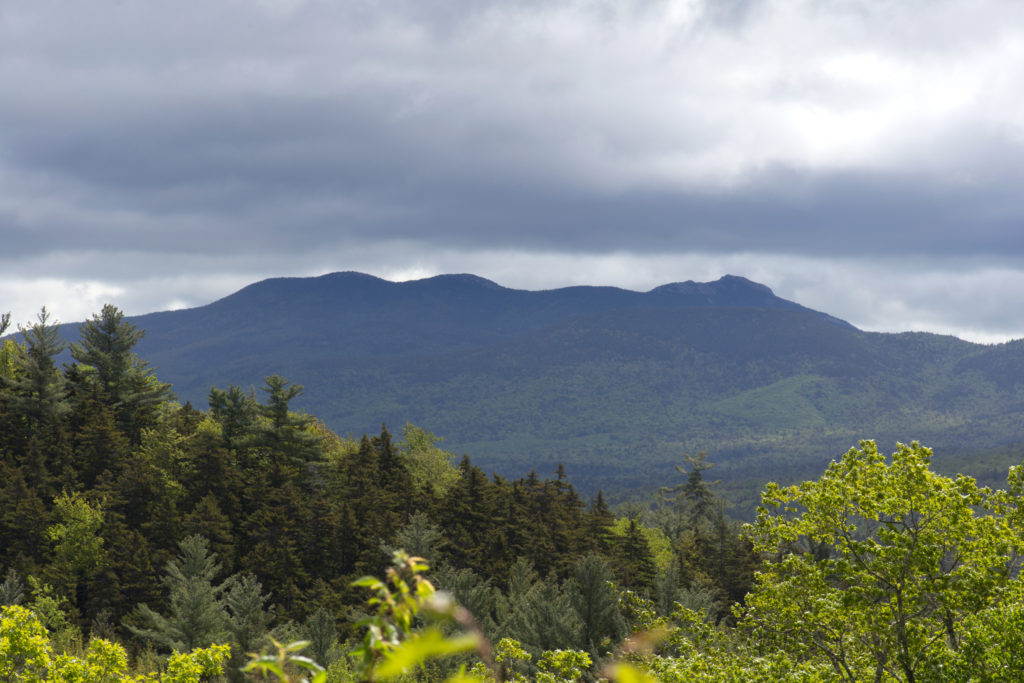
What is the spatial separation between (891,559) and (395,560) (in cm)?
1824

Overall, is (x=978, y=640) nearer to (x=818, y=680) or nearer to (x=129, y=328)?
(x=818, y=680)

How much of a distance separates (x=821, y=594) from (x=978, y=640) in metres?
3.51

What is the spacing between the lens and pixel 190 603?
42.3m

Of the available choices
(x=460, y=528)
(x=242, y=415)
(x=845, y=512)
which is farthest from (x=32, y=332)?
(x=845, y=512)

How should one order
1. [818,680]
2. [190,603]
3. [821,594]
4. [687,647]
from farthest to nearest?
[190,603] → [687,647] → [821,594] → [818,680]

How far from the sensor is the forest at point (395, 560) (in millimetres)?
19141

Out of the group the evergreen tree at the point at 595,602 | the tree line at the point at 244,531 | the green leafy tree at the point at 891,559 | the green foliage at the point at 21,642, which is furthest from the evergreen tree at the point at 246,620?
the green leafy tree at the point at 891,559

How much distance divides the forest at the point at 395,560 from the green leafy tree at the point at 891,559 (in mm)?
63

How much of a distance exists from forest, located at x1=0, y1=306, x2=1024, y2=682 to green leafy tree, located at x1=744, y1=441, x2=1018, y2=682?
0.06 m

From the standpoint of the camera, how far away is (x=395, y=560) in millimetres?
3977

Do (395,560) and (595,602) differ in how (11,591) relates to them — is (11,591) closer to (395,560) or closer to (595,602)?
Answer: (595,602)

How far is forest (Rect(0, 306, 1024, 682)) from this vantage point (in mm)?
19141

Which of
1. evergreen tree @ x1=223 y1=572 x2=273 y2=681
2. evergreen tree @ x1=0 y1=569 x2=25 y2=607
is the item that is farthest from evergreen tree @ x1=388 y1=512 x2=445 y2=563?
evergreen tree @ x1=0 y1=569 x2=25 y2=607

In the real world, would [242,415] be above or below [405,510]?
above
